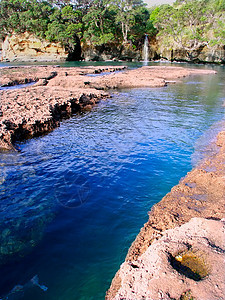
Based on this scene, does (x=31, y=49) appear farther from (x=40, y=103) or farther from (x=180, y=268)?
(x=180, y=268)

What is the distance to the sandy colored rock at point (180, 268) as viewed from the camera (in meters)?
2.27

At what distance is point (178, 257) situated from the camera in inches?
110

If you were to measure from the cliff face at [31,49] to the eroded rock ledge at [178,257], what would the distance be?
58.9 meters

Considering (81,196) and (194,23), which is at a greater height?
(194,23)

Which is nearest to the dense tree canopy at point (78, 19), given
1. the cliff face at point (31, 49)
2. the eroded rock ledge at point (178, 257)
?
the cliff face at point (31, 49)

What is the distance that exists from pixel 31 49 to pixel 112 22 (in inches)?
885

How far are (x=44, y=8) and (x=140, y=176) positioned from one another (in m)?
63.3

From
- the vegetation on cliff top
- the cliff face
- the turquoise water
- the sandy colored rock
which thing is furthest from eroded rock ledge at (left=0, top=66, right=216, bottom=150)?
the cliff face

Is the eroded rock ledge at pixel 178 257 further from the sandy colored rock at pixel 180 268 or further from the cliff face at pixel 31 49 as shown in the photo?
the cliff face at pixel 31 49

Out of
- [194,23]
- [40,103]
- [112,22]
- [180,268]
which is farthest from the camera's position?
[112,22]

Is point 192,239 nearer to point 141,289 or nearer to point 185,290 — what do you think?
point 185,290

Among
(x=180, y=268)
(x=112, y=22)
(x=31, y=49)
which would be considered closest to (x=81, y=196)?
(x=180, y=268)

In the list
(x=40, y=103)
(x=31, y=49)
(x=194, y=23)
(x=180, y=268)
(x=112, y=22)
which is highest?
(x=112, y=22)

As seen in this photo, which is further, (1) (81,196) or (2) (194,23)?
(2) (194,23)
